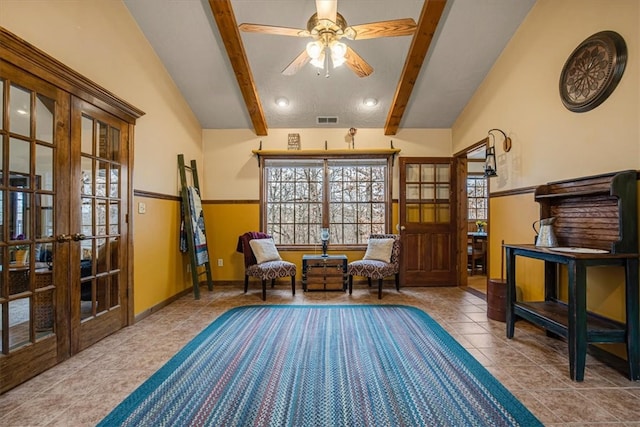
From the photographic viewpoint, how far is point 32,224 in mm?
2061

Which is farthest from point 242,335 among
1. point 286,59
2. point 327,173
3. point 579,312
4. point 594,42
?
point 594,42

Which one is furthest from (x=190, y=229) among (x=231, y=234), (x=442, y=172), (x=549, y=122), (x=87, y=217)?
(x=549, y=122)

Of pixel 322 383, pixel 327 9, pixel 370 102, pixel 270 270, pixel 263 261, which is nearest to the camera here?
pixel 322 383

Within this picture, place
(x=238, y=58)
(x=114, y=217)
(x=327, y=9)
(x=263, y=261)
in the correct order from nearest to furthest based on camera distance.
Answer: (x=327, y=9), (x=114, y=217), (x=238, y=58), (x=263, y=261)

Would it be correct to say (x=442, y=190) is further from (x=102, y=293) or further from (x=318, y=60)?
(x=102, y=293)

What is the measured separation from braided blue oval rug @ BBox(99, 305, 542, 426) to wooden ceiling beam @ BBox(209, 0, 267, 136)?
2.93m

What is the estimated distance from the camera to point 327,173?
16.0 ft

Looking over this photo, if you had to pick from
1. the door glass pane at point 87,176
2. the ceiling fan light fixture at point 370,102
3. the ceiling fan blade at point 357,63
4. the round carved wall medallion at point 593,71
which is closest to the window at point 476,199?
the ceiling fan light fixture at point 370,102

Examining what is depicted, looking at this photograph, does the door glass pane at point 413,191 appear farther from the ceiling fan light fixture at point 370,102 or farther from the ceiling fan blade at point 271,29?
the ceiling fan blade at point 271,29

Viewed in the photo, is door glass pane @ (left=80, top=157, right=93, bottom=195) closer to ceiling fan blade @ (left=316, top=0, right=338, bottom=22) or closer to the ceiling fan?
the ceiling fan

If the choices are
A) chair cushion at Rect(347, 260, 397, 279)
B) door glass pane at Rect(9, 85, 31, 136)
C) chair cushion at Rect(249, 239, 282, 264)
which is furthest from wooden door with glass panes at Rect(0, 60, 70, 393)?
chair cushion at Rect(347, 260, 397, 279)

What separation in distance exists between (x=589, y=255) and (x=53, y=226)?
3758mm

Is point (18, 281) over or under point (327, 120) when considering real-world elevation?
under

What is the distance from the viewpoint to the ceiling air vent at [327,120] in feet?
15.2
